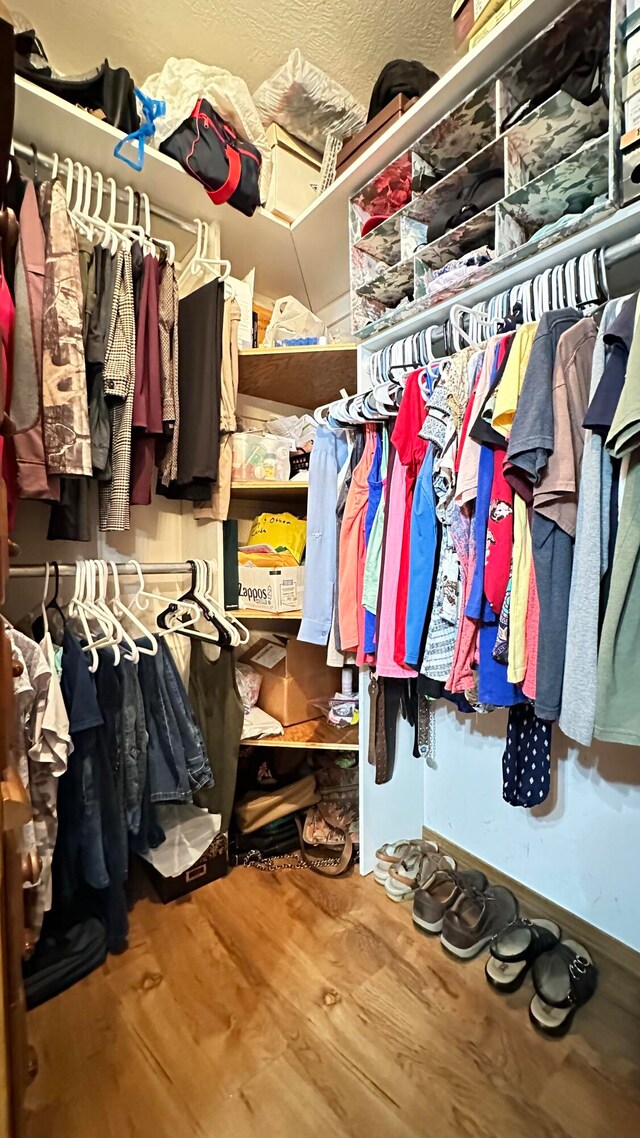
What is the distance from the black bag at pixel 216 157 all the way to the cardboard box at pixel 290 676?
4.71 ft

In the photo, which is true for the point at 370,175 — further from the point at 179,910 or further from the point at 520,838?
the point at 179,910

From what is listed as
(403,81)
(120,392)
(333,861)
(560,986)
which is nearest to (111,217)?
(120,392)

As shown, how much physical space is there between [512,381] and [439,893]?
4.71 ft

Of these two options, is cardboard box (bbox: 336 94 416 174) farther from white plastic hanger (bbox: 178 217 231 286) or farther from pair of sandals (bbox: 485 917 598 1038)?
pair of sandals (bbox: 485 917 598 1038)

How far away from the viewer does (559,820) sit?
4.55 feet

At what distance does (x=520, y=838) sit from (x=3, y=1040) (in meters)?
1.45

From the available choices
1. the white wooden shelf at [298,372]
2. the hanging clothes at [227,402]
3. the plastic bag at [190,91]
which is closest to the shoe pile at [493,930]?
the hanging clothes at [227,402]

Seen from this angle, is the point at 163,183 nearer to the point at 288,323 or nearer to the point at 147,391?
the point at 288,323

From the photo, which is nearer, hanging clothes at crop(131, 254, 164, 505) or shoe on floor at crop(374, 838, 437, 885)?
hanging clothes at crop(131, 254, 164, 505)

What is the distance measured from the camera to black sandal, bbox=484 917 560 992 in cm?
121

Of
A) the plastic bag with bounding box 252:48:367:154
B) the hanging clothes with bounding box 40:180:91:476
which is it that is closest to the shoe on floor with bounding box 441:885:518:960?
the hanging clothes with bounding box 40:180:91:476

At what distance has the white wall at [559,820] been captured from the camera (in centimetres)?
125

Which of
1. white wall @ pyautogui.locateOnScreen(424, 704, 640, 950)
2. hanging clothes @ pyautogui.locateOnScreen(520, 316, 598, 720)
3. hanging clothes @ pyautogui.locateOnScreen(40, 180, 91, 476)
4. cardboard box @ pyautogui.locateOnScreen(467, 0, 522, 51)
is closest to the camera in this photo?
hanging clothes @ pyautogui.locateOnScreen(520, 316, 598, 720)

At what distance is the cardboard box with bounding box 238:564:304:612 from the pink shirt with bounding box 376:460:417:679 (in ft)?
1.27
